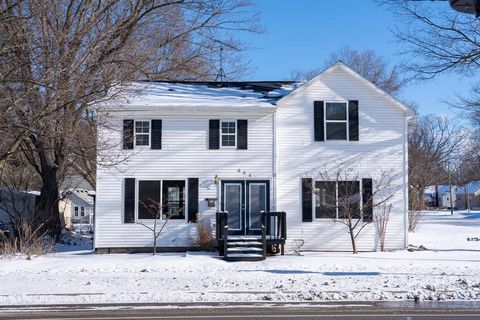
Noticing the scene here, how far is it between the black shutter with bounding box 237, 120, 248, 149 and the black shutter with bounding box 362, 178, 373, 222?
4784 millimetres

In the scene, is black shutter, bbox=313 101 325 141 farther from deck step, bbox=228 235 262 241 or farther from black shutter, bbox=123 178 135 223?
black shutter, bbox=123 178 135 223

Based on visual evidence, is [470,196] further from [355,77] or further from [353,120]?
[355,77]

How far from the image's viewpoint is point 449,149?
2643 inches

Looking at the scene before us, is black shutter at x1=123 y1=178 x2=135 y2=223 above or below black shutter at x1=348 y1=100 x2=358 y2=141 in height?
below

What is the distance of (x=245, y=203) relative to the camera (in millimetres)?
22047

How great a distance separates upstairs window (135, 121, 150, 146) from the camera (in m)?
21.9

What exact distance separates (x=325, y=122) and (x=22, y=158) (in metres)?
16.9

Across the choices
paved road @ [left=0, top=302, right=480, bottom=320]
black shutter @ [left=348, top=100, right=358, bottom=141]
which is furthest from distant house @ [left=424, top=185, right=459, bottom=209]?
paved road @ [left=0, top=302, right=480, bottom=320]

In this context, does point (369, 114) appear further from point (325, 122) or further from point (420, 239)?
point (420, 239)

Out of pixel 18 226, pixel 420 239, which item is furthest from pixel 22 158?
pixel 420 239

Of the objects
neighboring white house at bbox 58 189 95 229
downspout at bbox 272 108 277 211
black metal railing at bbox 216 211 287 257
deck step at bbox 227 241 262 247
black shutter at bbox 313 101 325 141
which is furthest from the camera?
neighboring white house at bbox 58 189 95 229

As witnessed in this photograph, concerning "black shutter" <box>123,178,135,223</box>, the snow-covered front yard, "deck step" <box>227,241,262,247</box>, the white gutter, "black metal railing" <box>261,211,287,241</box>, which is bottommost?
the snow-covered front yard

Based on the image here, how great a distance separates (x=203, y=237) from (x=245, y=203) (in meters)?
2.10

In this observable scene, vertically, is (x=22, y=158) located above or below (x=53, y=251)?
above
